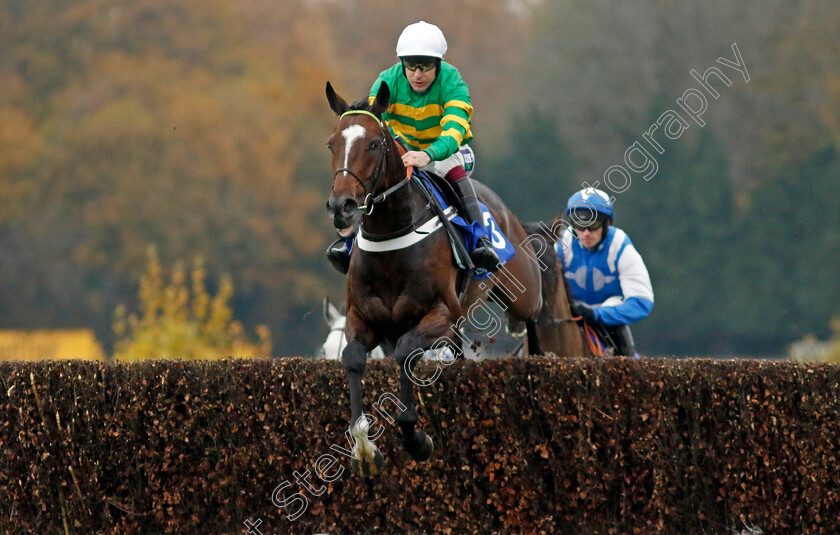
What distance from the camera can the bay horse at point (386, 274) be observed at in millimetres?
5352

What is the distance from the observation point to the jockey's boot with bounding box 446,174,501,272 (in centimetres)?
→ 611

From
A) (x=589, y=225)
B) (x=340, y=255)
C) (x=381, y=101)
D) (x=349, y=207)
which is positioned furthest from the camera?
(x=589, y=225)

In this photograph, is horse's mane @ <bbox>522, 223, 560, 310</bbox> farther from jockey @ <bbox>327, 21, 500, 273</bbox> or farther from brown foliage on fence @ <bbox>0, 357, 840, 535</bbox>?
brown foliage on fence @ <bbox>0, 357, 840, 535</bbox>

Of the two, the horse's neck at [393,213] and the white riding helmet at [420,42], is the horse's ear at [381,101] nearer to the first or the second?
the horse's neck at [393,213]

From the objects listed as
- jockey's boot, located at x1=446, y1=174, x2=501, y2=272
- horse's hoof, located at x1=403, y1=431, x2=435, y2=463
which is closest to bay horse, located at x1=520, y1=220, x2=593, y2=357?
jockey's boot, located at x1=446, y1=174, x2=501, y2=272

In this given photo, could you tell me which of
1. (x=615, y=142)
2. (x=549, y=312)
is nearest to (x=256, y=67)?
(x=615, y=142)

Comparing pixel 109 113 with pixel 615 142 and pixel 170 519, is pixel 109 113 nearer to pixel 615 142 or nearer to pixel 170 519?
pixel 615 142

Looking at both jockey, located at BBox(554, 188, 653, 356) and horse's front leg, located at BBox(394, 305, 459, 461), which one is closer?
horse's front leg, located at BBox(394, 305, 459, 461)

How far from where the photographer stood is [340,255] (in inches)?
250

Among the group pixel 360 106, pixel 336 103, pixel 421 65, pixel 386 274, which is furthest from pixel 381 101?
pixel 386 274

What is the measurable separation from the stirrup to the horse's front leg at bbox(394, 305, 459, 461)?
84 centimetres

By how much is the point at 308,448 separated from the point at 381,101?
207cm

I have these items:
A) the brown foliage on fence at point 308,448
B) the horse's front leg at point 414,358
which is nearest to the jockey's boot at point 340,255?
the brown foliage on fence at point 308,448

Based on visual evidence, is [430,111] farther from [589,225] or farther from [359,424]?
[589,225]
